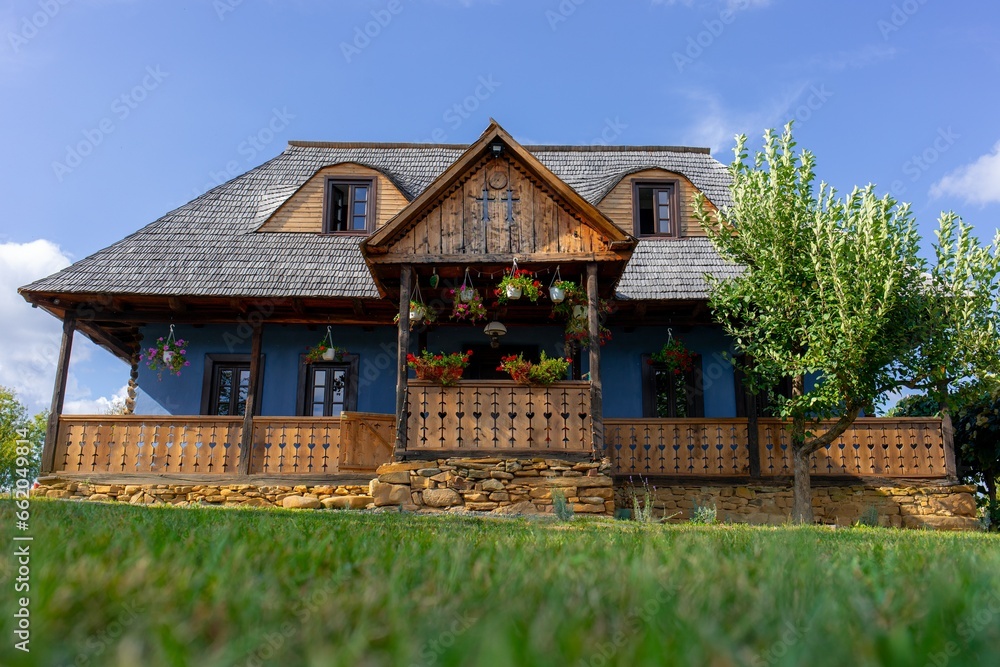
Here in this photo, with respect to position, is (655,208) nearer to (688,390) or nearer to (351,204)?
(688,390)

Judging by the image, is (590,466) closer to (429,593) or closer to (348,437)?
(348,437)

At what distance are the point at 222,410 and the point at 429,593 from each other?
45.6 ft

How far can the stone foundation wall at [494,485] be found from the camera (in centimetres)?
1084

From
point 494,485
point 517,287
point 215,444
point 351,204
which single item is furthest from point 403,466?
point 351,204

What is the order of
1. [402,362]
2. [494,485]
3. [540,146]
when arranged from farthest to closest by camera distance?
[540,146]
[402,362]
[494,485]

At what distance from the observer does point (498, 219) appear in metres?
12.0

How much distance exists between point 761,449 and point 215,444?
9.12 meters

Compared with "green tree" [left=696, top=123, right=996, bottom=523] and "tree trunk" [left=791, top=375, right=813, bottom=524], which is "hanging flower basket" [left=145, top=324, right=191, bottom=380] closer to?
"green tree" [left=696, top=123, right=996, bottom=523]

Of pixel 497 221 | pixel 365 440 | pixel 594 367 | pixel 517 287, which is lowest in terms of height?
pixel 365 440

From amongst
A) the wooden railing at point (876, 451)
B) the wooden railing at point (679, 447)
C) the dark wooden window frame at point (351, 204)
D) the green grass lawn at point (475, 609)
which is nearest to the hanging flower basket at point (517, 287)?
the wooden railing at point (679, 447)

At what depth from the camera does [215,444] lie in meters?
13.0

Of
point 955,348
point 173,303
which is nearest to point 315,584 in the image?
point 955,348

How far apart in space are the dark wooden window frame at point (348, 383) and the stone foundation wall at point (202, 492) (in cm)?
213

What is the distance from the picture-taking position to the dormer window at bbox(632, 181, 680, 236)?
15.9 meters
